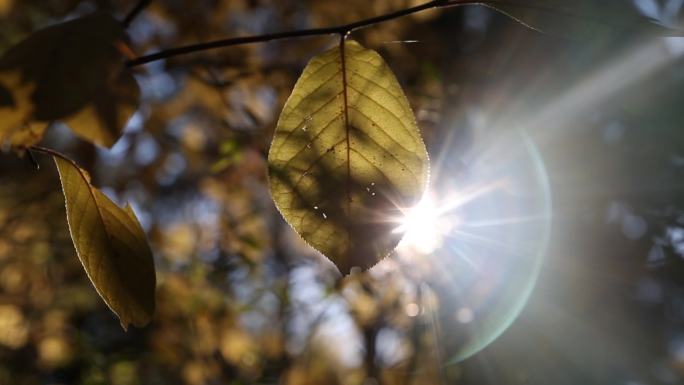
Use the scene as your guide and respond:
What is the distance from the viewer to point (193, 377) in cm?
345

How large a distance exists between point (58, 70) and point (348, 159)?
244 mm

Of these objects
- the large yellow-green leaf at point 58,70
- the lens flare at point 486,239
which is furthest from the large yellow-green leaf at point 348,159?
the lens flare at point 486,239

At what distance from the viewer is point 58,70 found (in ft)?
1.37

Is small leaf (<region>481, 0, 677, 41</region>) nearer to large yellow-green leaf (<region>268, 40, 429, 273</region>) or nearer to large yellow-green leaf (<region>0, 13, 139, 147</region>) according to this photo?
large yellow-green leaf (<region>268, 40, 429, 273</region>)

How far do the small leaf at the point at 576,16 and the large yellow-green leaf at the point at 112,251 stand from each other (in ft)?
1.30

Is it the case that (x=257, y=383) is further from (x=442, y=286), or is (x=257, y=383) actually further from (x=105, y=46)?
(x=105, y=46)

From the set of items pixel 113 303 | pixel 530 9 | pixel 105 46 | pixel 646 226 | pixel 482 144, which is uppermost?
pixel 482 144

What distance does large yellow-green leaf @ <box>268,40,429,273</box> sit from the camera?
53cm

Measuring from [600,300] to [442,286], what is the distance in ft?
1.76

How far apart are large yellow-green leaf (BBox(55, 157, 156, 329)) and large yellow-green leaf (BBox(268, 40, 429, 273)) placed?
0.53 ft

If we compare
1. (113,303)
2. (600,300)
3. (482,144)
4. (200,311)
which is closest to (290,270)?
(200,311)

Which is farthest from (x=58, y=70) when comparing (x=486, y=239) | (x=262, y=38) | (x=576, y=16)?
(x=486, y=239)

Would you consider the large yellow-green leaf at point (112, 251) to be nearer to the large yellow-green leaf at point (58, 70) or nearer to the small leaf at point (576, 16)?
the large yellow-green leaf at point (58, 70)

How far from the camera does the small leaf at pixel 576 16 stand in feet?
1.60
